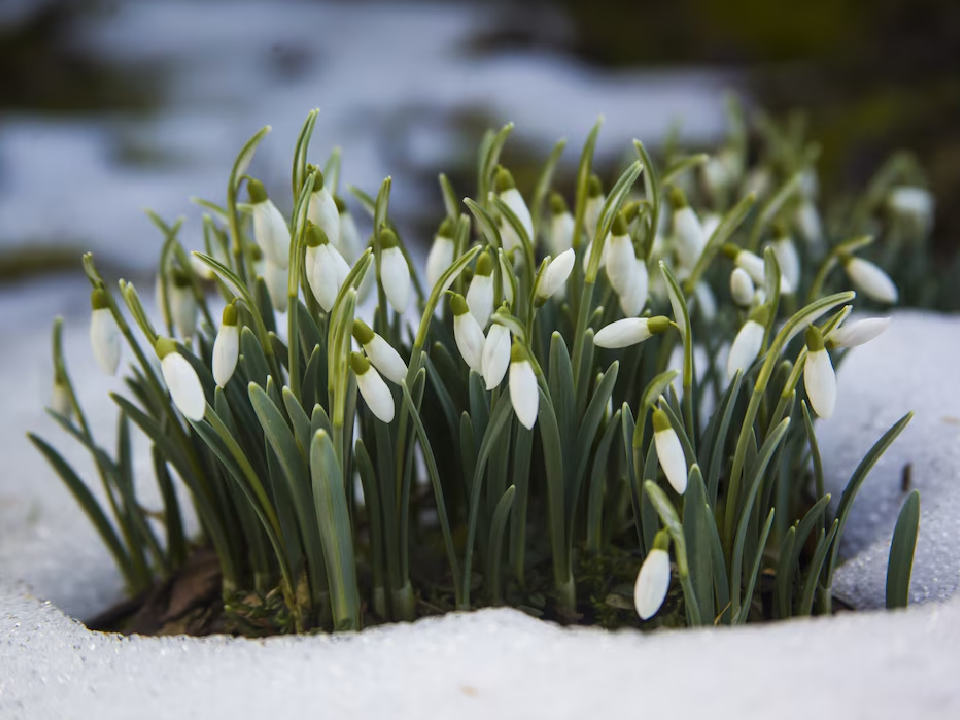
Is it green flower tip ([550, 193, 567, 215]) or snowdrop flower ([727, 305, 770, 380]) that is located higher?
green flower tip ([550, 193, 567, 215])

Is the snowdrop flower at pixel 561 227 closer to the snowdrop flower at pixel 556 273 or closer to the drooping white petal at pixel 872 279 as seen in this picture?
the snowdrop flower at pixel 556 273

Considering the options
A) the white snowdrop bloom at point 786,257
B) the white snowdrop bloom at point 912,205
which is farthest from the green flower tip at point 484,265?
the white snowdrop bloom at point 912,205

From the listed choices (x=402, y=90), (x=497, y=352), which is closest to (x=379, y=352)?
(x=497, y=352)

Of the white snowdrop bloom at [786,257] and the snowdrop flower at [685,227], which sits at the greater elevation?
the snowdrop flower at [685,227]

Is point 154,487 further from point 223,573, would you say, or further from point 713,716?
point 713,716

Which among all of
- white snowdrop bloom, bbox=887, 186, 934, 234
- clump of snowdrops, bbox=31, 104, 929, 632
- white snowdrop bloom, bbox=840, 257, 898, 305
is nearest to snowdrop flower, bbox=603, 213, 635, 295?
clump of snowdrops, bbox=31, 104, 929, 632

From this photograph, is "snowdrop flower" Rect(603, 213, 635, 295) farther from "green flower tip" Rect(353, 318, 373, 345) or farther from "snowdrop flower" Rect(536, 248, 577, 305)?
"green flower tip" Rect(353, 318, 373, 345)
